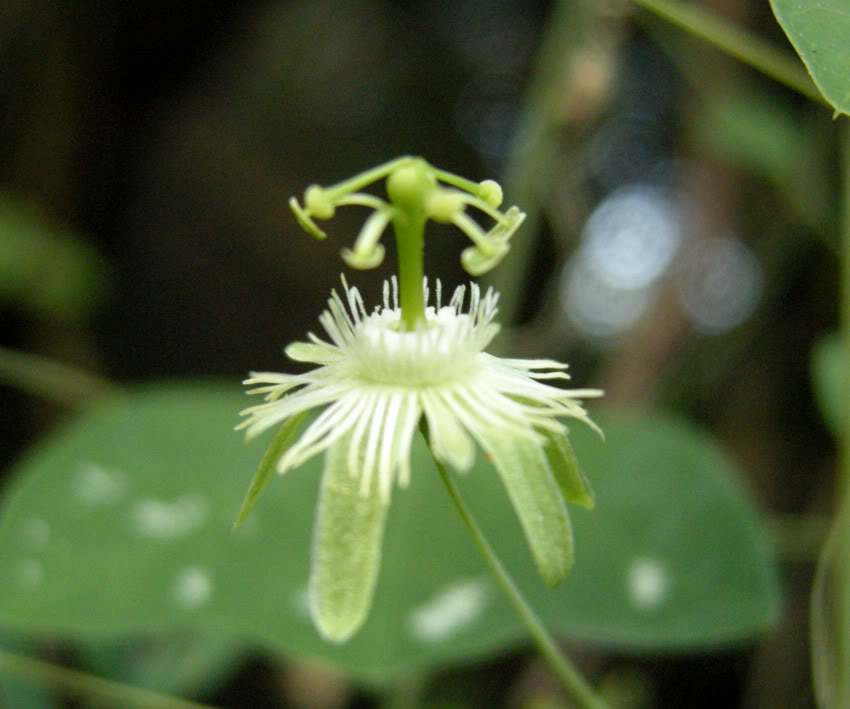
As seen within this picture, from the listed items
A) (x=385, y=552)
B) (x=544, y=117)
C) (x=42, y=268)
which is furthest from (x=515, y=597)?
(x=42, y=268)

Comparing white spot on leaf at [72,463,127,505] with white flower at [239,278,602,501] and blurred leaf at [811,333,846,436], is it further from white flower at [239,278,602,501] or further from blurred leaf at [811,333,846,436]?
blurred leaf at [811,333,846,436]

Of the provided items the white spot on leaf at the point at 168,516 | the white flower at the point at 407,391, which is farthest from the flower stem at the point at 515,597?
the white spot on leaf at the point at 168,516

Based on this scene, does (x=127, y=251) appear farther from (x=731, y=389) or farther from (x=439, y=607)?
(x=439, y=607)

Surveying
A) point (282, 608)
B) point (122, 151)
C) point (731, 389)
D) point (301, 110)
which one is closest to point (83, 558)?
point (282, 608)

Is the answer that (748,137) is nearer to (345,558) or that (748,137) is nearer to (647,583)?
(647,583)

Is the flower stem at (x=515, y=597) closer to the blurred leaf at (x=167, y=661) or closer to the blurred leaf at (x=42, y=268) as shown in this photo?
the blurred leaf at (x=167, y=661)

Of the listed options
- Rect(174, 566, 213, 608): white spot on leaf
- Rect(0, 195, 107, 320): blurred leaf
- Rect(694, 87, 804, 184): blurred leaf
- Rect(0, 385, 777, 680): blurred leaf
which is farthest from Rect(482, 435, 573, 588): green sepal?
Rect(0, 195, 107, 320): blurred leaf
